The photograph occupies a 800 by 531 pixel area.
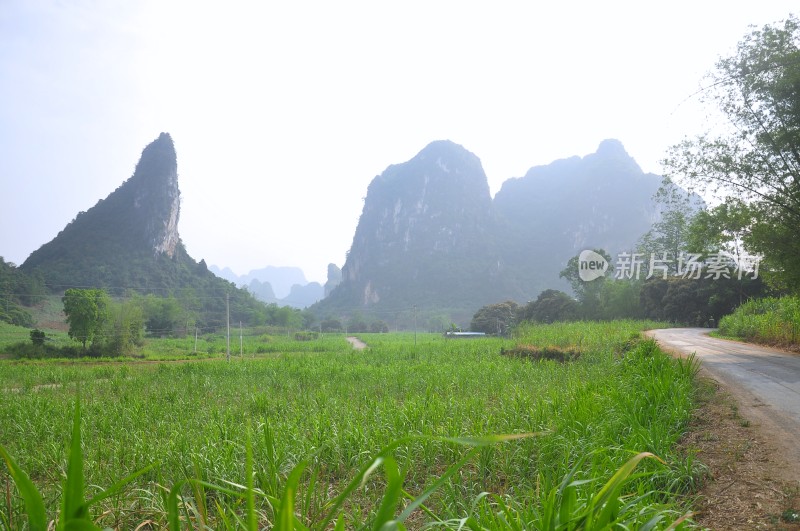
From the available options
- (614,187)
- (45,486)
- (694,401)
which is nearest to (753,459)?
(694,401)

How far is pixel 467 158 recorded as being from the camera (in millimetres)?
130125

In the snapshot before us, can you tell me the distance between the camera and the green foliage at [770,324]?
421 inches

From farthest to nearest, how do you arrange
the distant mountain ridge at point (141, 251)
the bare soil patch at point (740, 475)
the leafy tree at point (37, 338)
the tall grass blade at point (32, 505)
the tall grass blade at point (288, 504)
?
1. the distant mountain ridge at point (141, 251)
2. the leafy tree at point (37, 338)
3. the bare soil patch at point (740, 475)
4. the tall grass blade at point (288, 504)
5. the tall grass blade at point (32, 505)

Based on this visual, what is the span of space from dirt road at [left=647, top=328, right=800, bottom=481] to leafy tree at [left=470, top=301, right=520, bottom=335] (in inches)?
1488

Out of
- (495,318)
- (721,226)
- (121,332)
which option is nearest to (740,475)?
(721,226)

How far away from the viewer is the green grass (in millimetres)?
2066

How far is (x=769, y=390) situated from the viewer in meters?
5.43

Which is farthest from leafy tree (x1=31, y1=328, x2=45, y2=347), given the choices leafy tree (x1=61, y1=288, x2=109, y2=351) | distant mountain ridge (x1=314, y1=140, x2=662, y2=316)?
distant mountain ridge (x1=314, y1=140, x2=662, y2=316)

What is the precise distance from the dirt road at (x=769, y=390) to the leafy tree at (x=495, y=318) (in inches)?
1488

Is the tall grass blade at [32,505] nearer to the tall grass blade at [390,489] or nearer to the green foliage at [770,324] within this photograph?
the tall grass blade at [390,489]

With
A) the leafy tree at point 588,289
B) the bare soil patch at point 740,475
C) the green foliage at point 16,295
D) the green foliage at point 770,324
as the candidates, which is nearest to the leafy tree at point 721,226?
the green foliage at point 770,324

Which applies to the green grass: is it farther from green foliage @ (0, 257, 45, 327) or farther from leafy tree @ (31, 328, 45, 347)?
green foliage @ (0, 257, 45, 327)

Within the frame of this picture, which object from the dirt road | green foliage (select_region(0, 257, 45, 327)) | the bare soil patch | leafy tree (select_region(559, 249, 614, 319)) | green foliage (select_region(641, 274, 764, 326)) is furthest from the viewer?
leafy tree (select_region(559, 249, 614, 319))

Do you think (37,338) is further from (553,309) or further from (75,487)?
(553,309)
